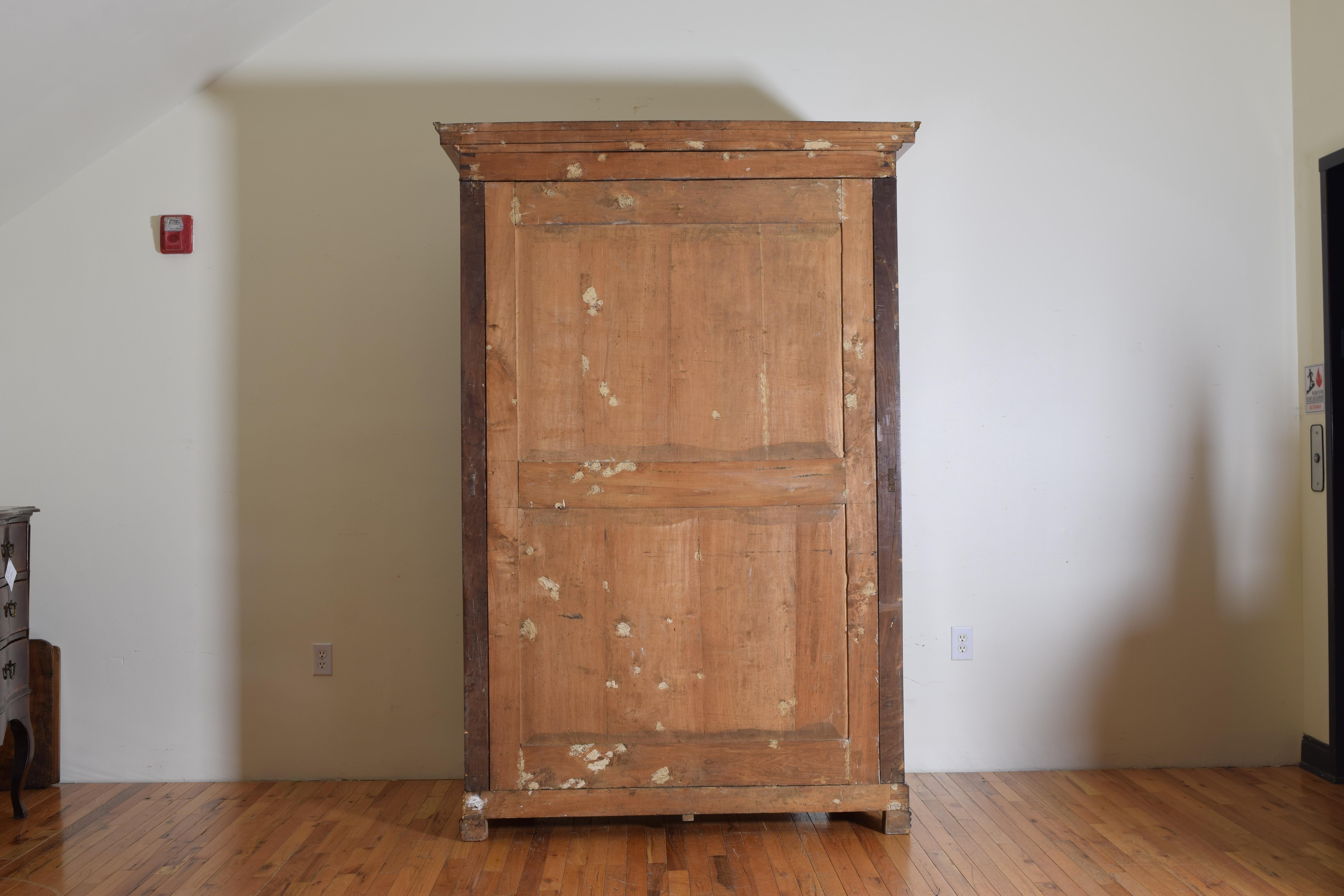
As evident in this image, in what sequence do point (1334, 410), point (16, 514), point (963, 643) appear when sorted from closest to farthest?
point (16, 514)
point (1334, 410)
point (963, 643)

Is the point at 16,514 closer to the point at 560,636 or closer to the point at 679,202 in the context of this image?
the point at 560,636

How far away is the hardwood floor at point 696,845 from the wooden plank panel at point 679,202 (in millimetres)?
1609

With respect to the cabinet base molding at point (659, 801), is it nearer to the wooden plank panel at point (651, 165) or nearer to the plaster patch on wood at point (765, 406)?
the plaster patch on wood at point (765, 406)

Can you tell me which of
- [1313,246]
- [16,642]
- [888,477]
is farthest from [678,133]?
[16,642]

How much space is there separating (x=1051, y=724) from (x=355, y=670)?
2.22 m

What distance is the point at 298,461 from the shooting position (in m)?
2.68

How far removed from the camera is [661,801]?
2.19 meters

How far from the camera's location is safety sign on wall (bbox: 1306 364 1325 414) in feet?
8.61

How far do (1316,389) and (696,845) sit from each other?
2.34 m

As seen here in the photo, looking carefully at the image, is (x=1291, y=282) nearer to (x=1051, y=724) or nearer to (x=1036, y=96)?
(x=1036, y=96)

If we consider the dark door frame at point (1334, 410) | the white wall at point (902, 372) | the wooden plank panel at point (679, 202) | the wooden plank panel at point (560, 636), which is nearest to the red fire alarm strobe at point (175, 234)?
the white wall at point (902, 372)

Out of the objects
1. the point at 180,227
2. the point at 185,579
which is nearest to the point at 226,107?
the point at 180,227

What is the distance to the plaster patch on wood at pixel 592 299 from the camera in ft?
7.14

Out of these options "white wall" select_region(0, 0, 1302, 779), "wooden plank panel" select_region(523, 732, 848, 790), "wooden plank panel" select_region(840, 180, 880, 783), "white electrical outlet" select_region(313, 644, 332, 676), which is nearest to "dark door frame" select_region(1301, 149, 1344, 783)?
"white wall" select_region(0, 0, 1302, 779)
